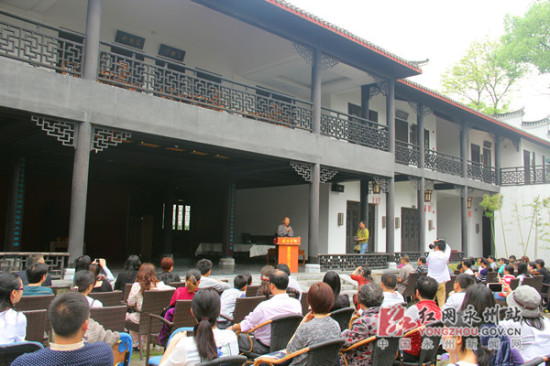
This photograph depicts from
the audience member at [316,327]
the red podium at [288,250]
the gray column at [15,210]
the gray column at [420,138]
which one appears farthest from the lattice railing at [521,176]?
the audience member at [316,327]

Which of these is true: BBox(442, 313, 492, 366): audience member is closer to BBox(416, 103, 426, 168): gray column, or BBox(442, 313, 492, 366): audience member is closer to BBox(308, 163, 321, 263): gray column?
BBox(308, 163, 321, 263): gray column

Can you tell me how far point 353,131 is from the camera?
13.7 meters

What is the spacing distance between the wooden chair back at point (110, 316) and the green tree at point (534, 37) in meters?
25.9

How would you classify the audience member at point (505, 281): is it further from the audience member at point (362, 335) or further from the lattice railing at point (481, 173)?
the lattice railing at point (481, 173)

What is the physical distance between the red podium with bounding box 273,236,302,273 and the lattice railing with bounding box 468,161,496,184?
11.9m

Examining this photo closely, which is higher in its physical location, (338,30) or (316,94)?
(338,30)

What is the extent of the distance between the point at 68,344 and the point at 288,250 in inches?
367

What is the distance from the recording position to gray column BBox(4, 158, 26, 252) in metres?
10.6

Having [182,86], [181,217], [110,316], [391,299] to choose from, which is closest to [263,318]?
[110,316]

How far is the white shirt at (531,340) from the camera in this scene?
11.1 ft

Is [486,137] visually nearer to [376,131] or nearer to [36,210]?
[376,131]

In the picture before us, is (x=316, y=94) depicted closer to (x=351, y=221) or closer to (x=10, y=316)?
(x=351, y=221)

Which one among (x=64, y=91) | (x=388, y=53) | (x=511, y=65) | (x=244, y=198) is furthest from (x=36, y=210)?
(x=511, y=65)

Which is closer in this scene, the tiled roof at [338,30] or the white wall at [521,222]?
the tiled roof at [338,30]
